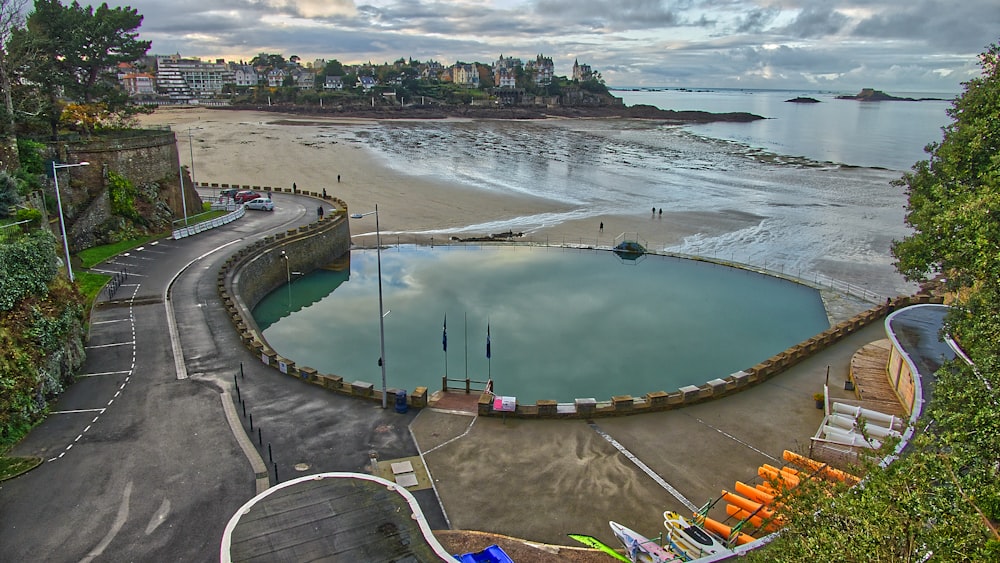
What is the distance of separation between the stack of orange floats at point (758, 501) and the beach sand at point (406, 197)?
3875 cm

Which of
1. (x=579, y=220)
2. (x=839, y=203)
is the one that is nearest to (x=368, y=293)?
(x=579, y=220)

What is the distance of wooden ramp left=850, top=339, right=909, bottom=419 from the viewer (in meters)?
22.5

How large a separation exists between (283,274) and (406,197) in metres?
29.1

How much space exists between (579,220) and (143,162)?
3915cm

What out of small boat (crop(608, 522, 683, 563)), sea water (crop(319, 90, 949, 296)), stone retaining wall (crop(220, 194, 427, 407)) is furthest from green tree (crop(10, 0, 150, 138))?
small boat (crop(608, 522, 683, 563))

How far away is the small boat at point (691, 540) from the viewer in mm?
13939

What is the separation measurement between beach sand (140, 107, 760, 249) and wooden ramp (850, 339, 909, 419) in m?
28.5

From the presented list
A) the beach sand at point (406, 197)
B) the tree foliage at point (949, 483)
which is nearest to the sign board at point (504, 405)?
the tree foliage at point (949, 483)

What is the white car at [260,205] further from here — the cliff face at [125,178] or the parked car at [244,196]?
the cliff face at [125,178]

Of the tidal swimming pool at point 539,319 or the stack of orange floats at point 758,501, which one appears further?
the tidal swimming pool at point 539,319

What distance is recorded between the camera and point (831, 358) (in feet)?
92.4

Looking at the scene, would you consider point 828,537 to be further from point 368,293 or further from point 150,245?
point 150,245

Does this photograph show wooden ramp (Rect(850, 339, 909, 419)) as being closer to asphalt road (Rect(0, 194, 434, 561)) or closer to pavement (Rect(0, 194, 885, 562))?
pavement (Rect(0, 194, 885, 562))

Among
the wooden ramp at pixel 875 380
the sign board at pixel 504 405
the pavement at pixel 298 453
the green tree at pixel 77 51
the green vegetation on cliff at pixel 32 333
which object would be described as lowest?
the pavement at pixel 298 453
